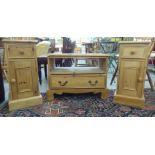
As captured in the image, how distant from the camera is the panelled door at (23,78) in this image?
204cm

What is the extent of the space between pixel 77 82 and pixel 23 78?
70 centimetres

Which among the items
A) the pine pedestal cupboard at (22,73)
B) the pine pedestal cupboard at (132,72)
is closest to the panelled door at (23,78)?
the pine pedestal cupboard at (22,73)

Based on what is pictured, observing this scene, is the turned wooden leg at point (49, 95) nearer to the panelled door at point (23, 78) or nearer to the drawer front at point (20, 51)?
the panelled door at point (23, 78)

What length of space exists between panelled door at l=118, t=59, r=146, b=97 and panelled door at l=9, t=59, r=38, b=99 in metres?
1.06

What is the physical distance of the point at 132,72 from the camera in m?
2.14

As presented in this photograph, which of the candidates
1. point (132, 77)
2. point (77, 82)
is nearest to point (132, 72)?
point (132, 77)

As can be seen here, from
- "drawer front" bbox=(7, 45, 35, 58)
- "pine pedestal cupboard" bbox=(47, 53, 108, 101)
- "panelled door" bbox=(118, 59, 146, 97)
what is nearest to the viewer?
"drawer front" bbox=(7, 45, 35, 58)

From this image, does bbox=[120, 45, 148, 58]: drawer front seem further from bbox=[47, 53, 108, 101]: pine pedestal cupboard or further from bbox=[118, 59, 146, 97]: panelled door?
bbox=[47, 53, 108, 101]: pine pedestal cupboard

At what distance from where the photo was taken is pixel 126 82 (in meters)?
2.21

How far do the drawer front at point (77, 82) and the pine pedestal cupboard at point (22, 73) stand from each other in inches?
11.1

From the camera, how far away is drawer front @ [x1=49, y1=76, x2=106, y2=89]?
2.37 meters

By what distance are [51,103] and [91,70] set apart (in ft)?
2.33

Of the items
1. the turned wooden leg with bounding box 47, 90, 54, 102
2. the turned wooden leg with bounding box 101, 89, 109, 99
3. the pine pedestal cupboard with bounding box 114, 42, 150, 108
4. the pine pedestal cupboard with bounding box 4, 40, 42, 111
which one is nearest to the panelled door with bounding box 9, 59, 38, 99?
the pine pedestal cupboard with bounding box 4, 40, 42, 111
